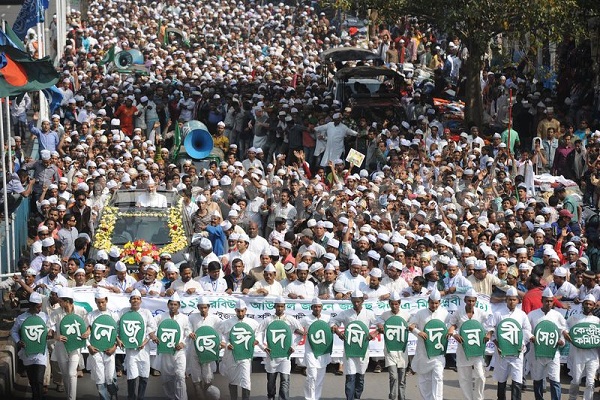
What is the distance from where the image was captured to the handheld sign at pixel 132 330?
57.8 feet

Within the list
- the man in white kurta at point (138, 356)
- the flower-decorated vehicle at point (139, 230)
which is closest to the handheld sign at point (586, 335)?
the man in white kurta at point (138, 356)

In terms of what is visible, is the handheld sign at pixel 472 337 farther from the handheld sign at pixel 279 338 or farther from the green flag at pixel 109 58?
the green flag at pixel 109 58

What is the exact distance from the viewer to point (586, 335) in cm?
1772

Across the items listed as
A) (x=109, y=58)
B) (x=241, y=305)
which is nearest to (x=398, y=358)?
(x=241, y=305)

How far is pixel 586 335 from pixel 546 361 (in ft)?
1.84

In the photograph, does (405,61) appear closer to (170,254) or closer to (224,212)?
(224,212)

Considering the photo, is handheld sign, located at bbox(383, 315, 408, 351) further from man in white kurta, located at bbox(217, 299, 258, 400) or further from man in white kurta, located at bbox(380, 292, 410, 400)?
man in white kurta, located at bbox(217, 299, 258, 400)

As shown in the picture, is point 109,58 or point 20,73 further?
point 109,58

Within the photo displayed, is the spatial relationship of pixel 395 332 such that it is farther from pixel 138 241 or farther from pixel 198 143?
pixel 198 143

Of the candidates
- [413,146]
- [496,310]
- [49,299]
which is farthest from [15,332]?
[413,146]

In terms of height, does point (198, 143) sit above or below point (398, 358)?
above

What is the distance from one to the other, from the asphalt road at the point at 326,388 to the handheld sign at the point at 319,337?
90cm

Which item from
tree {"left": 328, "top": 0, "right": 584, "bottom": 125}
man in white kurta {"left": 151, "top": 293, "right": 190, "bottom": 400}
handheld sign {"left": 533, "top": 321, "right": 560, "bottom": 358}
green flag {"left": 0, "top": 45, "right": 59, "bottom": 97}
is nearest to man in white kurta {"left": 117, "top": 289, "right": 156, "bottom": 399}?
man in white kurta {"left": 151, "top": 293, "right": 190, "bottom": 400}

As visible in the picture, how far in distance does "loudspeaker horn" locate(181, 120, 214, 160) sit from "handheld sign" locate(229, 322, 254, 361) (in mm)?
10351
